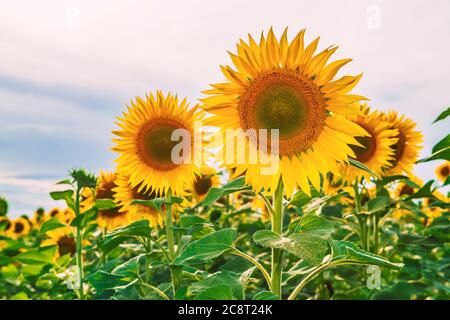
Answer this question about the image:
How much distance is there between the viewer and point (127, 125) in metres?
2.62

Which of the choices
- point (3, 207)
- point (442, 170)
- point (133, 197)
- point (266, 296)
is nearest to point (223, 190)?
point (266, 296)

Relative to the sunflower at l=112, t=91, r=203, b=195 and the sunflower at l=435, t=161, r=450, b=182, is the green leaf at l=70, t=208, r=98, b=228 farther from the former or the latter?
the sunflower at l=435, t=161, r=450, b=182

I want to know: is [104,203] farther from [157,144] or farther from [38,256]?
[38,256]

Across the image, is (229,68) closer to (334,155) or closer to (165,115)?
(334,155)

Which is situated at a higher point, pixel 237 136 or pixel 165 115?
pixel 165 115

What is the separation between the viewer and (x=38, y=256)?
314 cm

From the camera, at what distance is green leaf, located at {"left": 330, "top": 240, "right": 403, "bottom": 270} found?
143cm

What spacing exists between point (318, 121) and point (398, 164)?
176 centimetres

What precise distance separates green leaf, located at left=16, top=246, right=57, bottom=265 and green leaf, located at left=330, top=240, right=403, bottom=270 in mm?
2121

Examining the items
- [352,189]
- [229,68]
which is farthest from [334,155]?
[352,189]

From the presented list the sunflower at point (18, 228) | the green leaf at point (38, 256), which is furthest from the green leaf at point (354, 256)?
the sunflower at point (18, 228)

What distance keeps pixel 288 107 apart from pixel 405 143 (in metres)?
1.85

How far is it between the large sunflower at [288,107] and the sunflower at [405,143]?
5.49ft
